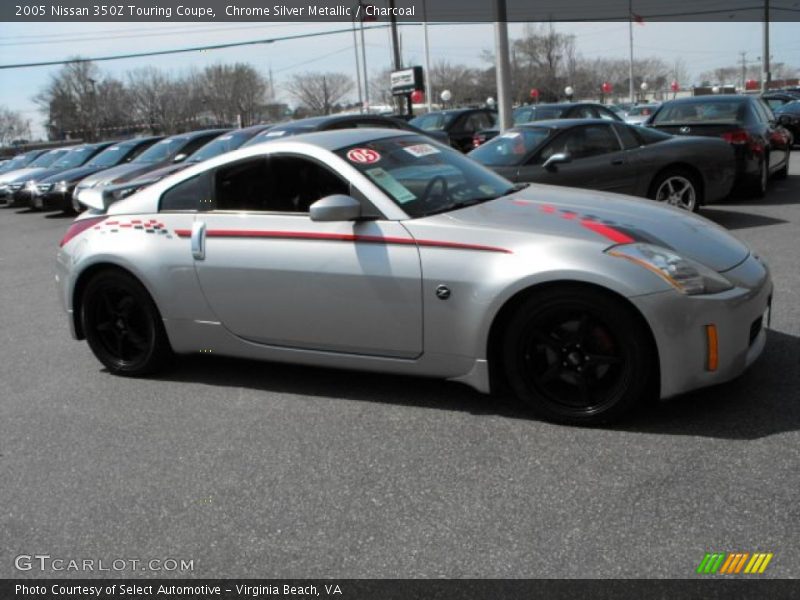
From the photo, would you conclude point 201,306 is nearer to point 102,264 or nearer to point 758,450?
point 102,264

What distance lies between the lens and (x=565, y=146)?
9.20 meters

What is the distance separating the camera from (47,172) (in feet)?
63.7

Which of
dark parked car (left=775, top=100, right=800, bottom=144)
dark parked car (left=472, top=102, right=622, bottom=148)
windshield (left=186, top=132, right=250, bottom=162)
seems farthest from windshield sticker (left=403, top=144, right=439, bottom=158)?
dark parked car (left=775, top=100, right=800, bottom=144)

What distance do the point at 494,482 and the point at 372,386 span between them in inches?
55.9

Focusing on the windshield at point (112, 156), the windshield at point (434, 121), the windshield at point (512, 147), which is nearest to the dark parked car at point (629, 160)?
the windshield at point (512, 147)

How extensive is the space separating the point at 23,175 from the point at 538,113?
43.3 feet

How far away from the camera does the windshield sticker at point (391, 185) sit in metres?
4.19

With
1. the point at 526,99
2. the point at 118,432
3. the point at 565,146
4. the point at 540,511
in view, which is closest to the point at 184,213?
the point at 118,432

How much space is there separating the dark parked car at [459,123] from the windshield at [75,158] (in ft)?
27.5

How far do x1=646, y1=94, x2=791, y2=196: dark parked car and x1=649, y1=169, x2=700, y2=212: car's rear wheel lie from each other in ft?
4.47

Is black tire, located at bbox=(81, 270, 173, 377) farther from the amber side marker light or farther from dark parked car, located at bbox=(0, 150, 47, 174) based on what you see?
dark parked car, located at bbox=(0, 150, 47, 174)

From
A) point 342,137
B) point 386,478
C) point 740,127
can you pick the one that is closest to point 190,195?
point 342,137

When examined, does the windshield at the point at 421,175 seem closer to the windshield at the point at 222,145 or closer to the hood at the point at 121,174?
the windshield at the point at 222,145

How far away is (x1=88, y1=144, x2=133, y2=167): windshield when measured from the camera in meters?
17.6
